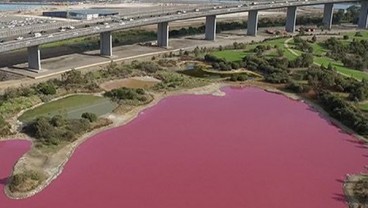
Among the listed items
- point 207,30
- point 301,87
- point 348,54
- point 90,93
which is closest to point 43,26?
point 90,93

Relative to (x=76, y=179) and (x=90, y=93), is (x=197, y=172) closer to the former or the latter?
(x=76, y=179)

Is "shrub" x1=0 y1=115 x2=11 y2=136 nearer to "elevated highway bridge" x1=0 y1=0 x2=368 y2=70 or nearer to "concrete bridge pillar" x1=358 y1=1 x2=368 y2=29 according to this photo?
"elevated highway bridge" x1=0 y1=0 x2=368 y2=70

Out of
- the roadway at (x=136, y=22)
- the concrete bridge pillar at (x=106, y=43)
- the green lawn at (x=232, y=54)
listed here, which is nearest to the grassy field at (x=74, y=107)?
the roadway at (x=136, y=22)

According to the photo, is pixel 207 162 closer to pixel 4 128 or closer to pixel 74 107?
pixel 74 107

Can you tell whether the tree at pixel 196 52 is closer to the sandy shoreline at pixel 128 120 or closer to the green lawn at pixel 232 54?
the green lawn at pixel 232 54

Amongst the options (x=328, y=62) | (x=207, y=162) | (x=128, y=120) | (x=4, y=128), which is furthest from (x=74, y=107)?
(x=328, y=62)
